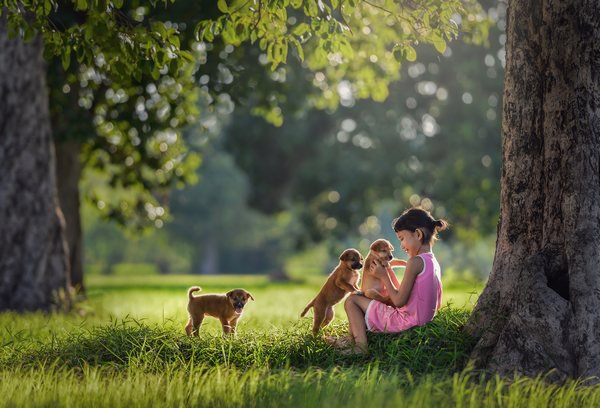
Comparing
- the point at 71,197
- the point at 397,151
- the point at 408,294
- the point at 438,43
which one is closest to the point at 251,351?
A: the point at 408,294

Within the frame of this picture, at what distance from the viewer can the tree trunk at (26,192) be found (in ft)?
44.8

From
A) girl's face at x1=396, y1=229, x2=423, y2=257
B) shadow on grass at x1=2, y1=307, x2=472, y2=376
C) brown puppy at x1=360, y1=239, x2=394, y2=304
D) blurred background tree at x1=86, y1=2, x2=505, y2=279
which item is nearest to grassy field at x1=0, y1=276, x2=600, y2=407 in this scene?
shadow on grass at x1=2, y1=307, x2=472, y2=376

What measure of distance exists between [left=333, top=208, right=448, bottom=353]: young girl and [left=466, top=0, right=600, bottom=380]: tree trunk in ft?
1.45

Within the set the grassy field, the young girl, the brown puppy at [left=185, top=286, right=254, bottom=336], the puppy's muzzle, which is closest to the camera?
the grassy field

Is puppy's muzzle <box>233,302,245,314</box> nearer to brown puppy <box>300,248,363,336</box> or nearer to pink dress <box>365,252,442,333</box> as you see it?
brown puppy <box>300,248,363,336</box>

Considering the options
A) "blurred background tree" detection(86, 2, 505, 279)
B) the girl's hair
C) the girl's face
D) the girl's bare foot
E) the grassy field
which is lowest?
the grassy field

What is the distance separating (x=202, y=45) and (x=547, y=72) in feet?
31.0

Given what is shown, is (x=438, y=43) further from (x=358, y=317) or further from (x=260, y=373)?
(x=260, y=373)

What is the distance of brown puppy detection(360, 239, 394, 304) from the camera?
24.6 ft

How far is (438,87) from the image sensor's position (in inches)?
1374

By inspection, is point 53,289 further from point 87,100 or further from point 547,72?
point 547,72

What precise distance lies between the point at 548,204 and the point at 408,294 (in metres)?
1.39

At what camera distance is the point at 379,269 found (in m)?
7.48

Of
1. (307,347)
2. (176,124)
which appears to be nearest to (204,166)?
(176,124)
